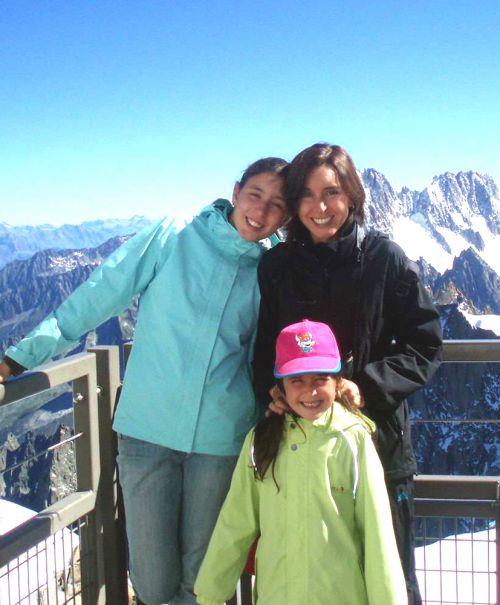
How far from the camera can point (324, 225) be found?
3.12 meters

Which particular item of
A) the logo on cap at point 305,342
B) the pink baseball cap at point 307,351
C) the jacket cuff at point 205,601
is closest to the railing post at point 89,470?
the jacket cuff at point 205,601

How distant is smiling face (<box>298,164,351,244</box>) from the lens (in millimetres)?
3088

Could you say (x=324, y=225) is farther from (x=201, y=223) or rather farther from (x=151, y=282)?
(x=151, y=282)

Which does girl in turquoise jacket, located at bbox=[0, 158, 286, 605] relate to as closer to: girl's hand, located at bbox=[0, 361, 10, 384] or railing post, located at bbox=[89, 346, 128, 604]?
girl's hand, located at bbox=[0, 361, 10, 384]

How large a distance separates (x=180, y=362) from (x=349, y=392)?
2.90 feet

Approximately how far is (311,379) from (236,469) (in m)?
0.60

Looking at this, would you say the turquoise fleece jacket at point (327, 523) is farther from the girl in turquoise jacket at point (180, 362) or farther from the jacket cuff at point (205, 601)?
the girl in turquoise jacket at point (180, 362)

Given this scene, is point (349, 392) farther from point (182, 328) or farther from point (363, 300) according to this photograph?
point (182, 328)

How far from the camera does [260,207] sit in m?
3.33

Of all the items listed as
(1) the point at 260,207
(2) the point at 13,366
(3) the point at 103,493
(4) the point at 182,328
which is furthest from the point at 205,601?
(1) the point at 260,207

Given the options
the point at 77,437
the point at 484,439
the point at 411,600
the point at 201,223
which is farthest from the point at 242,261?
the point at 484,439

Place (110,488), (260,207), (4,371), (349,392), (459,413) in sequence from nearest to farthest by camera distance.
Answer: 1. (349,392)
2. (4,371)
3. (260,207)
4. (110,488)
5. (459,413)

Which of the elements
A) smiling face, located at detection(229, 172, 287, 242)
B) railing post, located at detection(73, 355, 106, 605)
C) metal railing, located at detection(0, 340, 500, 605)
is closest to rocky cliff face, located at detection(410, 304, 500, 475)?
metal railing, located at detection(0, 340, 500, 605)

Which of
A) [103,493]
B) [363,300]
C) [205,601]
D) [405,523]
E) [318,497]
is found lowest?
[205,601]
